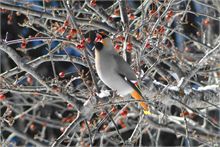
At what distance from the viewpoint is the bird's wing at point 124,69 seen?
4948 mm

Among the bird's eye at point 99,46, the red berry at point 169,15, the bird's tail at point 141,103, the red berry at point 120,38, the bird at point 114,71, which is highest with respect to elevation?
the red berry at point 169,15

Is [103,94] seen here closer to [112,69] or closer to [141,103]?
[141,103]

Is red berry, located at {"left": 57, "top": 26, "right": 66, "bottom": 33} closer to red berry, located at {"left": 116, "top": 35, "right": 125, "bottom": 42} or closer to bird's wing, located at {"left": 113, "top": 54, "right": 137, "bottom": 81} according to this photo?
red berry, located at {"left": 116, "top": 35, "right": 125, "bottom": 42}

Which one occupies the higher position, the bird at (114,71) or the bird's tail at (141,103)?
the bird at (114,71)

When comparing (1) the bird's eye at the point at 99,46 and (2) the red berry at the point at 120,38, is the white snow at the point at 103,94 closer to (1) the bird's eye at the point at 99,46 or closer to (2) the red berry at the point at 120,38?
(2) the red berry at the point at 120,38

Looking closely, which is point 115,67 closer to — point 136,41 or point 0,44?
point 136,41

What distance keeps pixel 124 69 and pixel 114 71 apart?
20cm

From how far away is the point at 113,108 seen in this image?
4449 mm

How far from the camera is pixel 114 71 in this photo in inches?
205

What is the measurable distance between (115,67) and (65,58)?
0.52 meters

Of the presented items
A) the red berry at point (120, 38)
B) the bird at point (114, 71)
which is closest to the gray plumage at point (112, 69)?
the bird at point (114, 71)

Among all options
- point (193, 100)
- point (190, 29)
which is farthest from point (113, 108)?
point (190, 29)

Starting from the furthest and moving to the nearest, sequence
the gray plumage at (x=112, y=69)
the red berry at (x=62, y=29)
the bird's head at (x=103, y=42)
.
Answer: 1. the bird's head at (x=103, y=42)
2. the gray plumage at (x=112, y=69)
3. the red berry at (x=62, y=29)

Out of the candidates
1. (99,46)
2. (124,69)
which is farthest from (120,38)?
(99,46)
